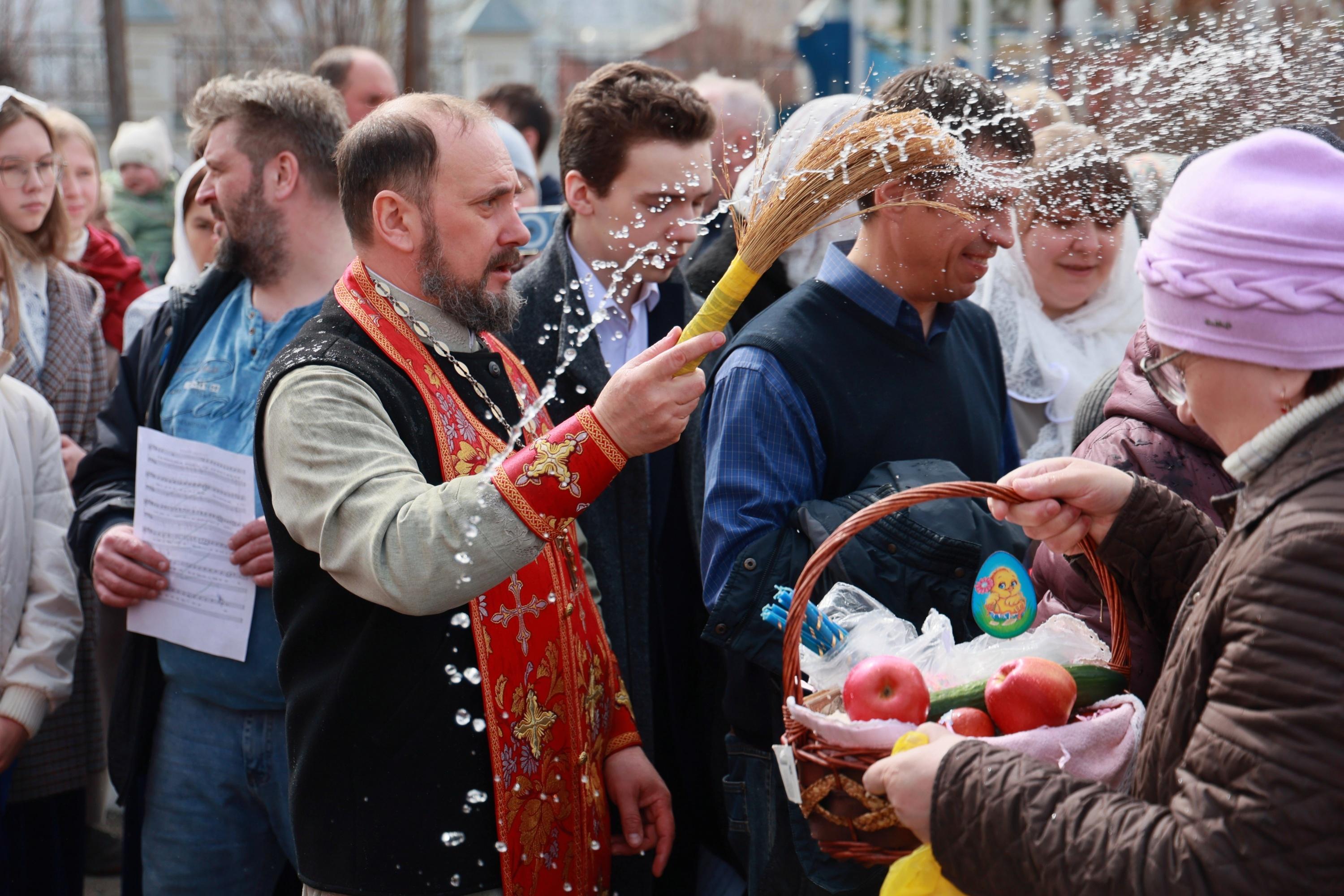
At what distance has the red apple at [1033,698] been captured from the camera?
5.74 feet

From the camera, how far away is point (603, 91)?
11.7 ft

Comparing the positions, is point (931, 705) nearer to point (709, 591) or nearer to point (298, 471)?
point (709, 591)

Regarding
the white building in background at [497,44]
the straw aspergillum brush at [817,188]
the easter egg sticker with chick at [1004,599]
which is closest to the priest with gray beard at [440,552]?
the straw aspergillum brush at [817,188]

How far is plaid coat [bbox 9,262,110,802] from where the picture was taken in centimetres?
343

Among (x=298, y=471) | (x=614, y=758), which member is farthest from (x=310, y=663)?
(x=614, y=758)

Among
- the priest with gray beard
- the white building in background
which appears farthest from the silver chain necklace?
Result: the white building in background

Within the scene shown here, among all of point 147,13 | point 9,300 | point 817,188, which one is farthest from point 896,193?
point 147,13

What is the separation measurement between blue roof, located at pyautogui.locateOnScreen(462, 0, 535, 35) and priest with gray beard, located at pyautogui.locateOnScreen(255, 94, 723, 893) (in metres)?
21.6

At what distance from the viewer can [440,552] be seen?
1.97 metres

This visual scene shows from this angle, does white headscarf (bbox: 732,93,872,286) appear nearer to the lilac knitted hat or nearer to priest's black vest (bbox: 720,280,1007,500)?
priest's black vest (bbox: 720,280,1007,500)

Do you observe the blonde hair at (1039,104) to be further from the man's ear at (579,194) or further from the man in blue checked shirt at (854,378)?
the man's ear at (579,194)

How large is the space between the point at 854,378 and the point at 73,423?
289 centimetres

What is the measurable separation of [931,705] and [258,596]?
180 cm

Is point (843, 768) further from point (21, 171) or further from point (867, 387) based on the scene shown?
point (21, 171)
